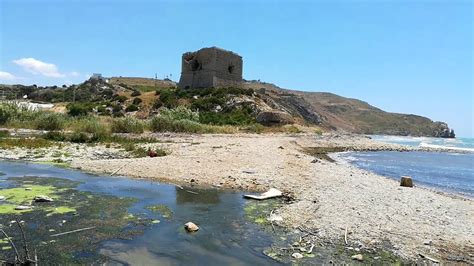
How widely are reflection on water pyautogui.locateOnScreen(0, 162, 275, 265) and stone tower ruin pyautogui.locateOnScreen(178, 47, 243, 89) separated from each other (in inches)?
2282

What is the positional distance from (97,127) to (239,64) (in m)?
47.4

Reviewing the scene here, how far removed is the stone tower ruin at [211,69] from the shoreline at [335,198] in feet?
163

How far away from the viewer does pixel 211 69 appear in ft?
234

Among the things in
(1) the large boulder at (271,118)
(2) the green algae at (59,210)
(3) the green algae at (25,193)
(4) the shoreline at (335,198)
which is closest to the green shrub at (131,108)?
(1) the large boulder at (271,118)

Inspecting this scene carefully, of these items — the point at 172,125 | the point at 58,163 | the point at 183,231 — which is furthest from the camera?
the point at 172,125

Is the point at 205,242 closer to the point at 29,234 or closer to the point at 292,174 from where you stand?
the point at 29,234

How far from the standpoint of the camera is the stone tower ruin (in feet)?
234

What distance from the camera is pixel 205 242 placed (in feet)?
27.7

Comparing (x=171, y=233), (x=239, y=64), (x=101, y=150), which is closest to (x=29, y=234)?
(x=171, y=233)

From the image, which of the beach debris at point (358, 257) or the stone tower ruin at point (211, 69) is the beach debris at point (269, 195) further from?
the stone tower ruin at point (211, 69)

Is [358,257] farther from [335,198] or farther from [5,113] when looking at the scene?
[5,113]

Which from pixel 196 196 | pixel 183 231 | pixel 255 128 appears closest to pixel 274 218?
pixel 183 231

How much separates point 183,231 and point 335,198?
5.72 metres

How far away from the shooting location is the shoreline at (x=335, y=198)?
898 cm
